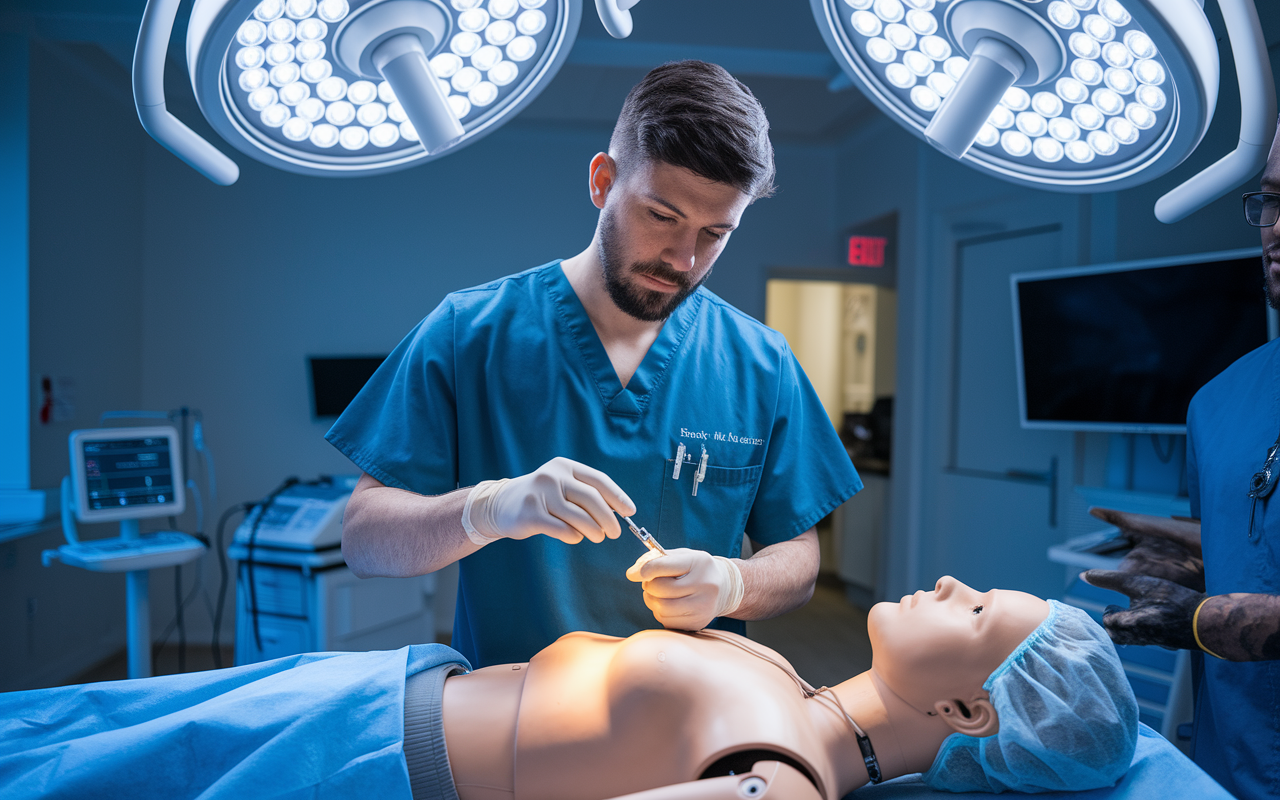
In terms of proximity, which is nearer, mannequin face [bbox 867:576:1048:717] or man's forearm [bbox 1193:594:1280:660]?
man's forearm [bbox 1193:594:1280:660]

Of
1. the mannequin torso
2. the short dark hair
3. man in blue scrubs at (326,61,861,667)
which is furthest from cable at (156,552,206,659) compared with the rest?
the short dark hair

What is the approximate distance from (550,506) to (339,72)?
530 mm

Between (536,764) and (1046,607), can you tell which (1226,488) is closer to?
(1046,607)

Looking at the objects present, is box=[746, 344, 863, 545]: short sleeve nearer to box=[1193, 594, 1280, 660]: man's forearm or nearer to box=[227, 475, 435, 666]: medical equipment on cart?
box=[1193, 594, 1280, 660]: man's forearm

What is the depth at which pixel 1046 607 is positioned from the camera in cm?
113

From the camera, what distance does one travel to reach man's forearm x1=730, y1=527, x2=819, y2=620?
1.15m

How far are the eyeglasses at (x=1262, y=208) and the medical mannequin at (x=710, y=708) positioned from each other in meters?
0.62

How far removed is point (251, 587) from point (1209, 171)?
3483 millimetres

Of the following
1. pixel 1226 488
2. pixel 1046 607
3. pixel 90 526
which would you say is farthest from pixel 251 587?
pixel 1226 488

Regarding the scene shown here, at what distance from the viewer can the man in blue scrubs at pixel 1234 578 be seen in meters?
0.99

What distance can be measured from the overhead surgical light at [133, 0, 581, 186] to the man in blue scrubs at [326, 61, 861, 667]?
316mm

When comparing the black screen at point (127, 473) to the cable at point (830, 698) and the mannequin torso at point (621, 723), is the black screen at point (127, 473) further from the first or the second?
the cable at point (830, 698)

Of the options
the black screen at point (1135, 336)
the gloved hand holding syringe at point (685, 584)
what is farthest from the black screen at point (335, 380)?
the gloved hand holding syringe at point (685, 584)

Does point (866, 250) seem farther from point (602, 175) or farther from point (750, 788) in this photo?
point (750, 788)
